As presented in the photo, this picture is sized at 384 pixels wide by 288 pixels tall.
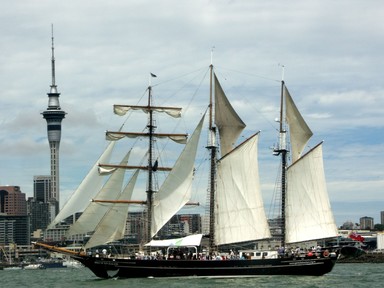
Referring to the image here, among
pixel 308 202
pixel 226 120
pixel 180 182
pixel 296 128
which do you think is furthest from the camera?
pixel 296 128

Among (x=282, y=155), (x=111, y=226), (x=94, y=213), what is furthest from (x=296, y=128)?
(x=94, y=213)

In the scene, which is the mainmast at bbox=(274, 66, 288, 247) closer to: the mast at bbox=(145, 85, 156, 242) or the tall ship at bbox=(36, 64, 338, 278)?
the tall ship at bbox=(36, 64, 338, 278)

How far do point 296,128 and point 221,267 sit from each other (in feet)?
47.5

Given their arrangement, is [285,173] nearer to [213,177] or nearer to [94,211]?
[213,177]

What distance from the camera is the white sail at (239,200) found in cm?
7906

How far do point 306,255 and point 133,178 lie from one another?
57.2ft

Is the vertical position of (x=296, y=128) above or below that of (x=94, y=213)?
above

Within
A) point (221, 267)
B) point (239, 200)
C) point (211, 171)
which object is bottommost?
point (221, 267)

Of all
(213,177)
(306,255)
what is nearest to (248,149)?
(213,177)

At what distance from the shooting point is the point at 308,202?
80312 mm

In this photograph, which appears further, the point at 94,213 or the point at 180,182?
the point at 94,213

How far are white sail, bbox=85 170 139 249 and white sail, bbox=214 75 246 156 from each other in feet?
35.2

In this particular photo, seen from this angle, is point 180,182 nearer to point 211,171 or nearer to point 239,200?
point 211,171

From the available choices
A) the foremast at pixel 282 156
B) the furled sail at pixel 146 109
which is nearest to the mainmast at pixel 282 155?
the foremast at pixel 282 156
